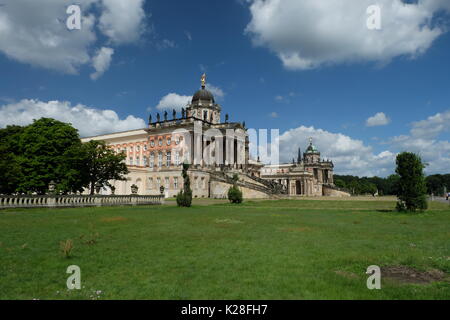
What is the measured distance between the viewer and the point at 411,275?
8023 mm

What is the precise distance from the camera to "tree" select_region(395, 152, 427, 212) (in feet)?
84.4

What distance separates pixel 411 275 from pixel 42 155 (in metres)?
38.9

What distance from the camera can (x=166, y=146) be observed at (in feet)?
212

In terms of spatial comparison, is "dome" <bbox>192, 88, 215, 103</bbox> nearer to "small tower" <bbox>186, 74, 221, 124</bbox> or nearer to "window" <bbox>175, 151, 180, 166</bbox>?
"small tower" <bbox>186, 74, 221, 124</bbox>

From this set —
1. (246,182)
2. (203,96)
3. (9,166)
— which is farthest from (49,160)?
(203,96)

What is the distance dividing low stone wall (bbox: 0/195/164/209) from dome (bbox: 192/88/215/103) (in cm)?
3904

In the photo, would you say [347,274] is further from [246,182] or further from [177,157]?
[177,157]

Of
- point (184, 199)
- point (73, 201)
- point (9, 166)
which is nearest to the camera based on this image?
point (73, 201)

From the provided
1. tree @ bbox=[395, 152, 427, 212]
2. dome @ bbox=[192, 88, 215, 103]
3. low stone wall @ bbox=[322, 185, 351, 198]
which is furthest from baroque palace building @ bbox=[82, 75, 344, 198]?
low stone wall @ bbox=[322, 185, 351, 198]

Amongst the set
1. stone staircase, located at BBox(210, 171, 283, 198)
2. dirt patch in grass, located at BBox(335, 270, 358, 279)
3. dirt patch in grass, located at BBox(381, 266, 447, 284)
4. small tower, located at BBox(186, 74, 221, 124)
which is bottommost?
dirt patch in grass, located at BBox(381, 266, 447, 284)

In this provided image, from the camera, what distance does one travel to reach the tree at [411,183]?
25719 mm

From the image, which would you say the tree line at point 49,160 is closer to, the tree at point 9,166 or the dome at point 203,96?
the tree at point 9,166

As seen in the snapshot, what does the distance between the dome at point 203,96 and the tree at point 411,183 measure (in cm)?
5256
